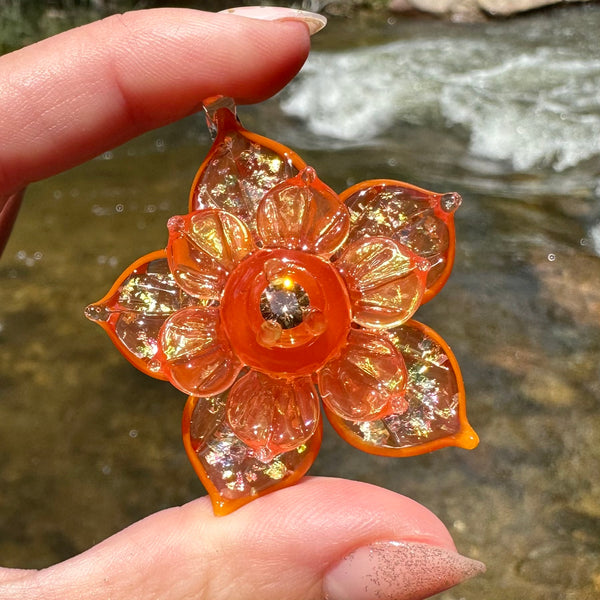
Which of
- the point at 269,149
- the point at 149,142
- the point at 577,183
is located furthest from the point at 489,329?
the point at 149,142

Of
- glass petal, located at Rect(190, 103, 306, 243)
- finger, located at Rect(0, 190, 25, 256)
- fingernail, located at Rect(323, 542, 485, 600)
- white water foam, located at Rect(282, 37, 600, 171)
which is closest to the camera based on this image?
fingernail, located at Rect(323, 542, 485, 600)

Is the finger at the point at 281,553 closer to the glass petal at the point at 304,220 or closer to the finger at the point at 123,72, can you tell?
the glass petal at the point at 304,220

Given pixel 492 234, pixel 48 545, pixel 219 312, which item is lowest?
pixel 48 545

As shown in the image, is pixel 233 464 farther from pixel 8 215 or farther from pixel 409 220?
pixel 8 215

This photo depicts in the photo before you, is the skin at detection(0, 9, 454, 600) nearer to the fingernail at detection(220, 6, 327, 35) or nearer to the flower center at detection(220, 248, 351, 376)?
the fingernail at detection(220, 6, 327, 35)

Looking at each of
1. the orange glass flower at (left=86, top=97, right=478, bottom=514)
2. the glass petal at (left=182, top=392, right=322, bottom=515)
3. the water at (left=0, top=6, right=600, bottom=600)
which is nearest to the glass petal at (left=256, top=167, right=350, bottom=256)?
the orange glass flower at (left=86, top=97, right=478, bottom=514)

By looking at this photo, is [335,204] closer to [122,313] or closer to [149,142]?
[122,313]
